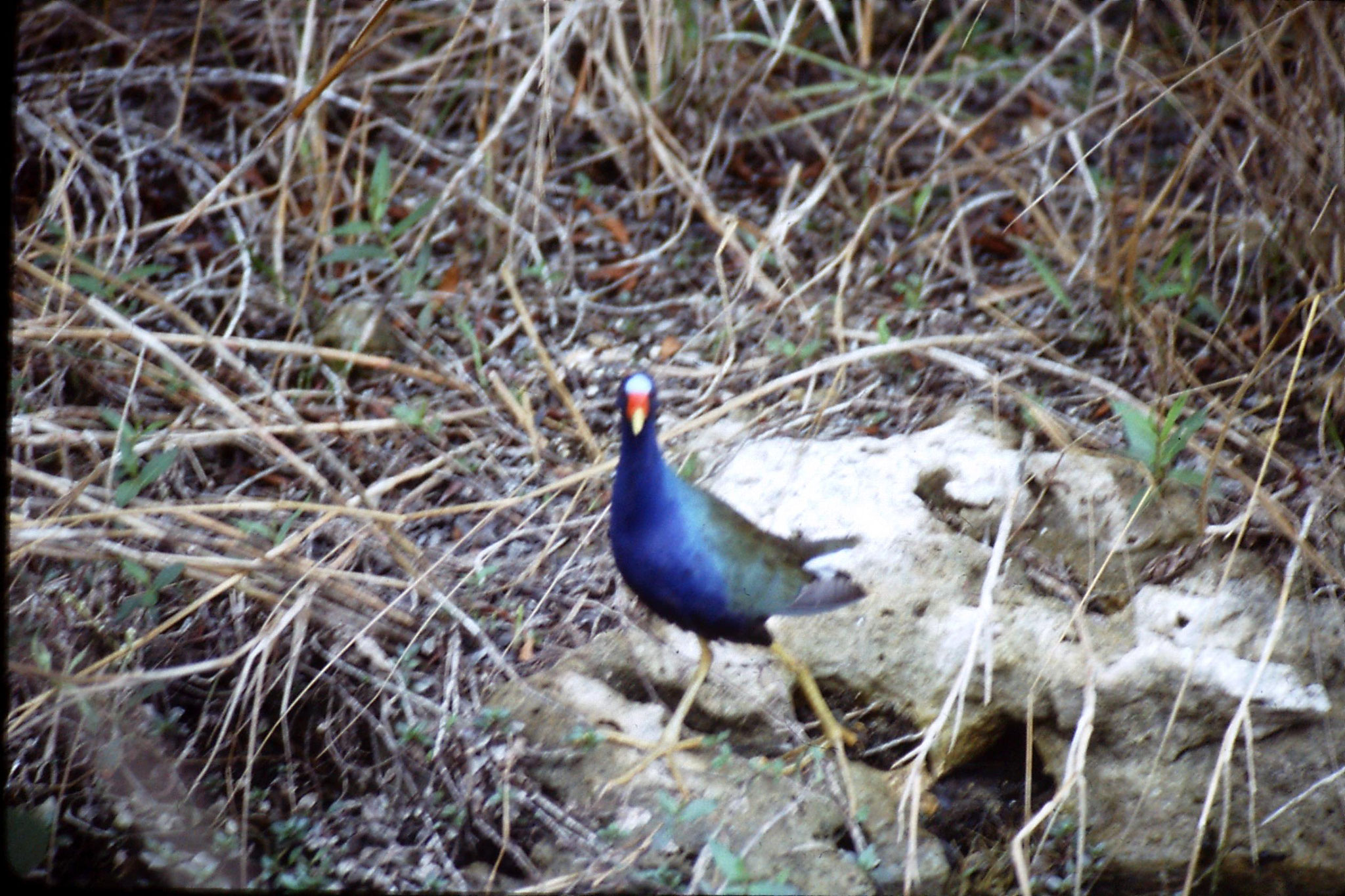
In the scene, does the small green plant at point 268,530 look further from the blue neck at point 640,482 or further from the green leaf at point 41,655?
the blue neck at point 640,482

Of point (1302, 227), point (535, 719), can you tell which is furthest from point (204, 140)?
point (1302, 227)

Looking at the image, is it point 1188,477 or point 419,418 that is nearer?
point 1188,477

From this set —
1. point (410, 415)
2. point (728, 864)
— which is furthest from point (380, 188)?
point (728, 864)

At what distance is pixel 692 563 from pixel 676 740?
43cm

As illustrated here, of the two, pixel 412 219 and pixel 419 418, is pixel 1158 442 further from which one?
pixel 412 219

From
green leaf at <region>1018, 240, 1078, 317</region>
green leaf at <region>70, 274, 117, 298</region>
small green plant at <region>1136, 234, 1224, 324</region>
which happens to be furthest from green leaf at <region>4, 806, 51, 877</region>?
small green plant at <region>1136, 234, 1224, 324</region>

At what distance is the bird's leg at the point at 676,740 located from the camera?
2.26 m

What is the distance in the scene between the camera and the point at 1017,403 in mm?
2988

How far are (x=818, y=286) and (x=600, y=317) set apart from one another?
2.41ft

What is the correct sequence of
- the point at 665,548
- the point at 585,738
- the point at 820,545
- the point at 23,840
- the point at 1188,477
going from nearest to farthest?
the point at 23,840 → the point at 665,548 → the point at 585,738 → the point at 820,545 → the point at 1188,477

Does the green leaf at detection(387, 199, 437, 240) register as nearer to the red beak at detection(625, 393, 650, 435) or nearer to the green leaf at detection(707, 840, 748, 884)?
the red beak at detection(625, 393, 650, 435)

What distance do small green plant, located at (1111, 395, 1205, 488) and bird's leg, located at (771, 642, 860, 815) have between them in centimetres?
94

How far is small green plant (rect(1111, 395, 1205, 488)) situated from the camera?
2.51 meters

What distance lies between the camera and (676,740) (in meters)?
2.37
